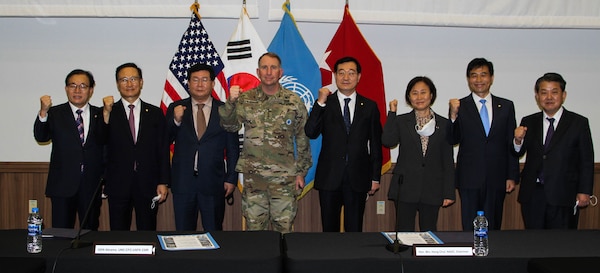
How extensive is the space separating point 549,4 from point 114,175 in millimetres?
3667

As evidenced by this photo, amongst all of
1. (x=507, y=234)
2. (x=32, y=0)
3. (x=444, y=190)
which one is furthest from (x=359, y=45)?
(x=32, y=0)

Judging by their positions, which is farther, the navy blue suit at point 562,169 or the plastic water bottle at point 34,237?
the navy blue suit at point 562,169

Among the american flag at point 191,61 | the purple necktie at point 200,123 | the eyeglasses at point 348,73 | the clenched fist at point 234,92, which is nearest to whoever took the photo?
the clenched fist at point 234,92

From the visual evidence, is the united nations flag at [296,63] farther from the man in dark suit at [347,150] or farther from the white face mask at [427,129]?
the white face mask at [427,129]

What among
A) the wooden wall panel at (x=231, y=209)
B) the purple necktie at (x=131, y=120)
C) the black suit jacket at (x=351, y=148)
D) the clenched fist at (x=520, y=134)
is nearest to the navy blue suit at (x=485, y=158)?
the clenched fist at (x=520, y=134)

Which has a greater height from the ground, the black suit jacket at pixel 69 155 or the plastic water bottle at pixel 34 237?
the black suit jacket at pixel 69 155

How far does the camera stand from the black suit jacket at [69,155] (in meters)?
3.67

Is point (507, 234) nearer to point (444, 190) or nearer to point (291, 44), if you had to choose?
point (444, 190)

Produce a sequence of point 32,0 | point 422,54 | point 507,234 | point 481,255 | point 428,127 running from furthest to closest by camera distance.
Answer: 1. point 422,54
2. point 32,0
3. point 428,127
4. point 507,234
5. point 481,255

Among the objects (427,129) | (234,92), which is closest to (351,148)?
(427,129)

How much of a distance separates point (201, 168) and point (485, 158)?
1.90m

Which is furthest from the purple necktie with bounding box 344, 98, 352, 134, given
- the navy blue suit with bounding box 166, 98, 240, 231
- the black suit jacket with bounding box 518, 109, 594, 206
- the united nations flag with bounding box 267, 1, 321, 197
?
the black suit jacket with bounding box 518, 109, 594, 206

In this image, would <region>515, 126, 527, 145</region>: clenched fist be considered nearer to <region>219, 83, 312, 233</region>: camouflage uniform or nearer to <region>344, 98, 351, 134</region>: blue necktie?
<region>344, 98, 351, 134</region>: blue necktie

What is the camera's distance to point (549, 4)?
14.9 feet
